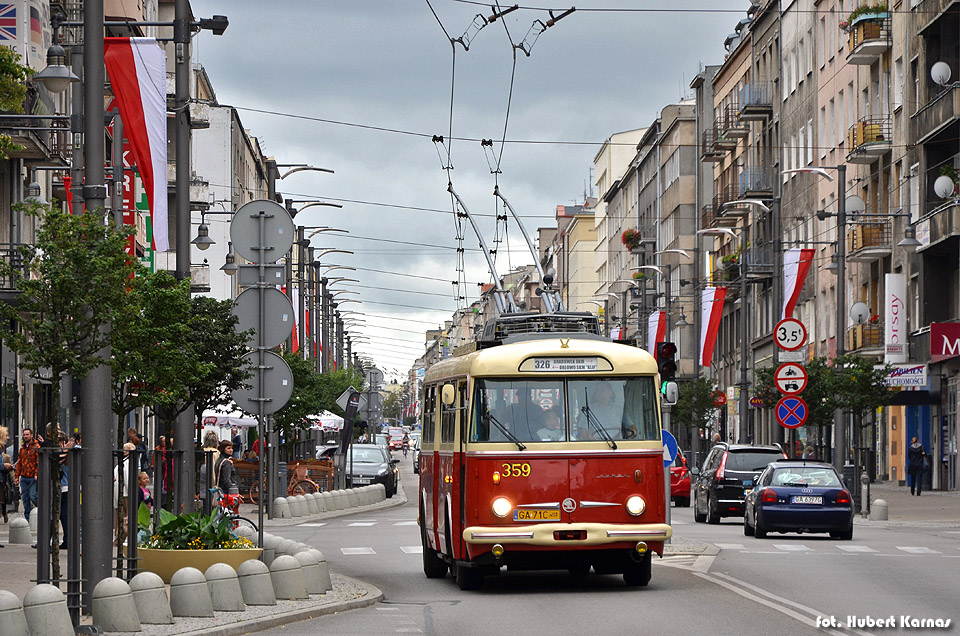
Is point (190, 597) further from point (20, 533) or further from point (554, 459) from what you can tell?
point (20, 533)

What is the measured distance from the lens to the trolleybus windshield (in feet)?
63.9

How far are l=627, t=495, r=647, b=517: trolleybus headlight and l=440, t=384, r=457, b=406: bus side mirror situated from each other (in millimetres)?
2140

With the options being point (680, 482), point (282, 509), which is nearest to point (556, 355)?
point (282, 509)

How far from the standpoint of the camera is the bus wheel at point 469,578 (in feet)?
65.3

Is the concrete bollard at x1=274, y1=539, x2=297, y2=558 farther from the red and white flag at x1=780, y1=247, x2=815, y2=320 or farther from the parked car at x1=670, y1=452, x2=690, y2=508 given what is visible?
the red and white flag at x1=780, y1=247, x2=815, y2=320

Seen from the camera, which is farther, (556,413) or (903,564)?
(903,564)

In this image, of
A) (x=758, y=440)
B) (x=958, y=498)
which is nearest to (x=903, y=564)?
(x=958, y=498)

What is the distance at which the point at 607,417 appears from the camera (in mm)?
19609

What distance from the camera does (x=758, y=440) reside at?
8462 centimetres

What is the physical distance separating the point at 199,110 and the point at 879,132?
36.9 meters

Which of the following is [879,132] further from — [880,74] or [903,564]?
[903,564]

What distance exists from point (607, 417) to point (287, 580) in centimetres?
408

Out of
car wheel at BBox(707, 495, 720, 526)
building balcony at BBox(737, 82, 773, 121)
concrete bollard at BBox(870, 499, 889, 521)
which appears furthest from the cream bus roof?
building balcony at BBox(737, 82, 773, 121)

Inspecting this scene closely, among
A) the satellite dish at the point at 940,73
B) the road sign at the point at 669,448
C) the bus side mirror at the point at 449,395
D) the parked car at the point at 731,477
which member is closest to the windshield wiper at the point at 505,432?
the bus side mirror at the point at 449,395
